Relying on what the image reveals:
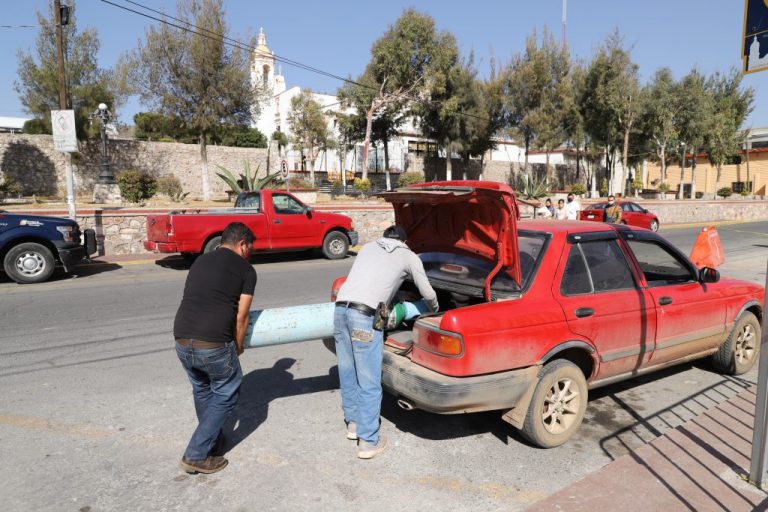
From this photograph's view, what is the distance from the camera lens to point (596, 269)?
427 cm

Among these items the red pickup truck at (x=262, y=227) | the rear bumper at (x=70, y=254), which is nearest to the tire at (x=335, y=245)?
the red pickup truck at (x=262, y=227)

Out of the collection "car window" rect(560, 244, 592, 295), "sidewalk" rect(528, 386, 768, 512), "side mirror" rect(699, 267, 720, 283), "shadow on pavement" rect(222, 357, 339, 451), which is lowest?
"sidewalk" rect(528, 386, 768, 512)

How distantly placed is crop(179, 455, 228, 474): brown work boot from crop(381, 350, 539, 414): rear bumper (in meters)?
1.26

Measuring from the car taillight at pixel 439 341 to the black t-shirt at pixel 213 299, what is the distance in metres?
1.19

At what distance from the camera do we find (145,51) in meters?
21.9

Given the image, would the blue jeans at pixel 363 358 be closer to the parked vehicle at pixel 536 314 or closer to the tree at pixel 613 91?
the parked vehicle at pixel 536 314

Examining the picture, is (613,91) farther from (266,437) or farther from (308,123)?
(266,437)

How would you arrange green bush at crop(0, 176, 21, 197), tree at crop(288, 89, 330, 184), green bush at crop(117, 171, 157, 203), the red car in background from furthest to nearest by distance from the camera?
1. tree at crop(288, 89, 330, 184)
2. the red car in background
3. green bush at crop(0, 176, 21, 197)
4. green bush at crop(117, 171, 157, 203)

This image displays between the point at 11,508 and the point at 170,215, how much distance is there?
9185 mm

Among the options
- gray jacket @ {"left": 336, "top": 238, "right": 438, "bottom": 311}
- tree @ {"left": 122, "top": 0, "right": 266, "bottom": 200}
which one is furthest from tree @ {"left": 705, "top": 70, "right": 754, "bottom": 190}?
gray jacket @ {"left": 336, "top": 238, "right": 438, "bottom": 311}

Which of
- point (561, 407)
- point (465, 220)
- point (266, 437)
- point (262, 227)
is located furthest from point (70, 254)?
point (561, 407)

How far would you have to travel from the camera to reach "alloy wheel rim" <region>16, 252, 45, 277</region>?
986 cm

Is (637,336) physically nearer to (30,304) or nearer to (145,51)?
(30,304)

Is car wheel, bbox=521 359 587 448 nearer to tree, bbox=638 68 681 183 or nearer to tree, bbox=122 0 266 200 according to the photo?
tree, bbox=122 0 266 200
